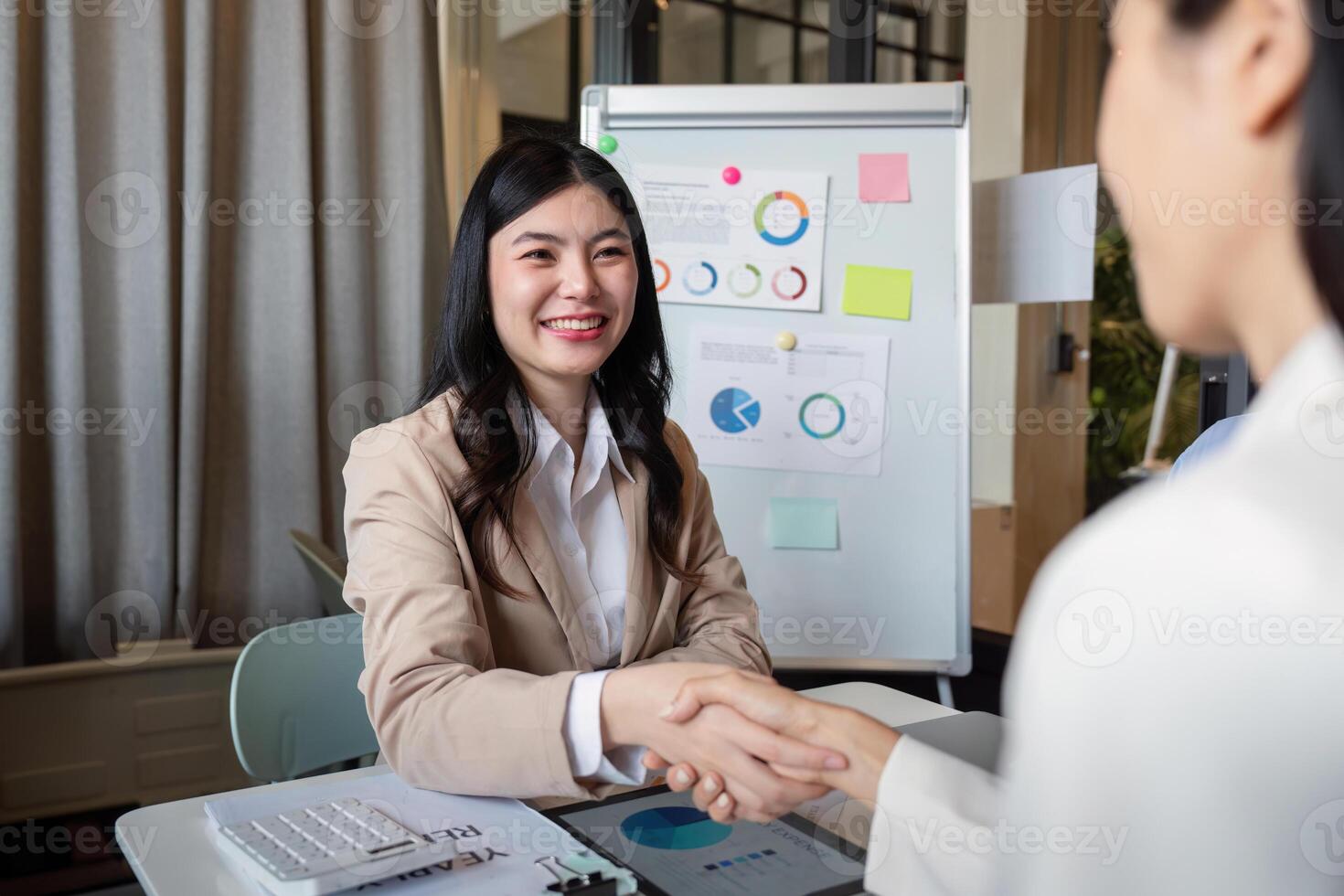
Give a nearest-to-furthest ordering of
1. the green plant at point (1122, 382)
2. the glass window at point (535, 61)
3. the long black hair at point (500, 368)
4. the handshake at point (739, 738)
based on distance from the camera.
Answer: the handshake at point (739, 738), the long black hair at point (500, 368), the glass window at point (535, 61), the green plant at point (1122, 382)

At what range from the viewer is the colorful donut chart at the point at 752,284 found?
2.47 m

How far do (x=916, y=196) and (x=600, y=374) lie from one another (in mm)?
1023

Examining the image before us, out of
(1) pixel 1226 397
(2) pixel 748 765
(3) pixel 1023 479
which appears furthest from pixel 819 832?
(3) pixel 1023 479

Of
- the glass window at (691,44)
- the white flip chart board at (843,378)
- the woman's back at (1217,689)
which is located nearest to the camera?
the woman's back at (1217,689)

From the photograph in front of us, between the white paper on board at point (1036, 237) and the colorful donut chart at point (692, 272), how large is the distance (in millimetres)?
575

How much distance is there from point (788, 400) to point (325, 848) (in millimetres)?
1659

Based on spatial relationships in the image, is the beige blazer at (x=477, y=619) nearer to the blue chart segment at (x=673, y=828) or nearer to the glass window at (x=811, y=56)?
the blue chart segment at (x=673, y=828)

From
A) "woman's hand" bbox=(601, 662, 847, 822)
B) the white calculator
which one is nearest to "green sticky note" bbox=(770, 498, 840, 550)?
"woman's hand" bbox=(601, 662, 847, 822)

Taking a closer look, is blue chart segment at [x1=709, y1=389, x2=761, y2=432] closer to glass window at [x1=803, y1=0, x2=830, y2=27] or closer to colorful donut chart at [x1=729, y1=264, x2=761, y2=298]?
colorful donut chart at [x1=729, y1=264, x2=761, y2=298]

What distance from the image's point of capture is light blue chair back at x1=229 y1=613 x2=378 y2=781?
1565 mm

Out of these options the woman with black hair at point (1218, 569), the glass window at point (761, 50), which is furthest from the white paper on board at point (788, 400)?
the glass window at point (761, 50)

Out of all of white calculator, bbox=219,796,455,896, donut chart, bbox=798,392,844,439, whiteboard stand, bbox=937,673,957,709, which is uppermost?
donut chart, bbox=798,392,844,439

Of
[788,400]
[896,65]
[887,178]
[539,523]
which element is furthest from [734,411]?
[896,65]

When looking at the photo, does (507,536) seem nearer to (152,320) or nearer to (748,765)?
(748,765)
